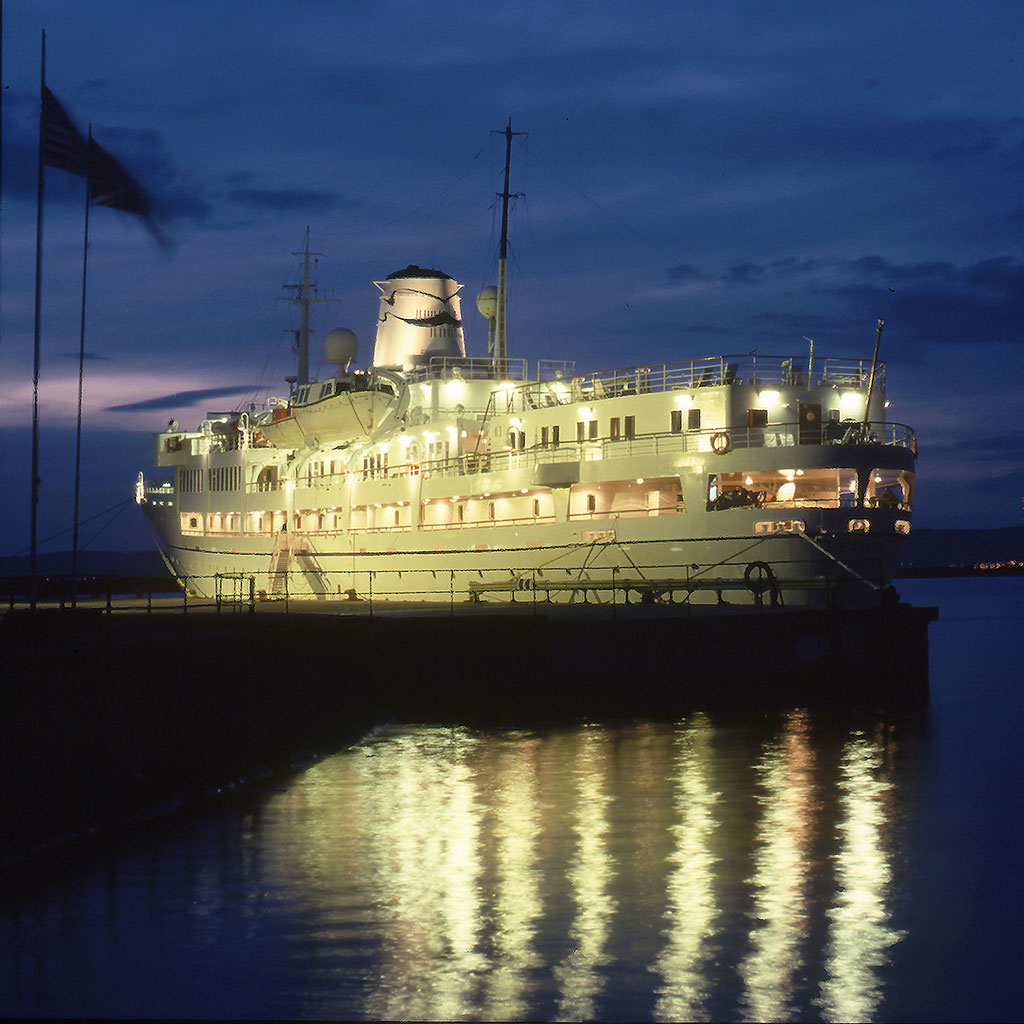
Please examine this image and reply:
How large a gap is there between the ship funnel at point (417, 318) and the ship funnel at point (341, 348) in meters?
1.28

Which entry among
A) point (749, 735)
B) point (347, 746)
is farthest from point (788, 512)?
point (347, 746)

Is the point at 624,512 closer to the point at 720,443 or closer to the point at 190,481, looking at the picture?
the point at 720,443

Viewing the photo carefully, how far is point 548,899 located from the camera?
49.0 ft

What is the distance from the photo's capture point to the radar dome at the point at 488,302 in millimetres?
61781

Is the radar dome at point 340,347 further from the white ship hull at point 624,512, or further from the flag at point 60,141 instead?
the flag at point 60,141

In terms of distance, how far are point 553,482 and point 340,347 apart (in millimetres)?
24053

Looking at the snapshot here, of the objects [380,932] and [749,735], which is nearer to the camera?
[380,932]

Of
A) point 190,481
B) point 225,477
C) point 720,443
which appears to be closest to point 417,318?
point 225,477

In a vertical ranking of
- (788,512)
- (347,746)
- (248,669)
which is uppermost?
(788,512)

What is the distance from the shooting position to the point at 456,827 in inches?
753

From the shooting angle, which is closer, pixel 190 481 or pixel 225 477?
pixel 225 477

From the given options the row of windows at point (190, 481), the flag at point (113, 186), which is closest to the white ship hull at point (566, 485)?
the row of windows at point (190, 481)

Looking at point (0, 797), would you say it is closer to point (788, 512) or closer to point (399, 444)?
point (788, 512)

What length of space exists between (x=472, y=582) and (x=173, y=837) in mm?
27269
